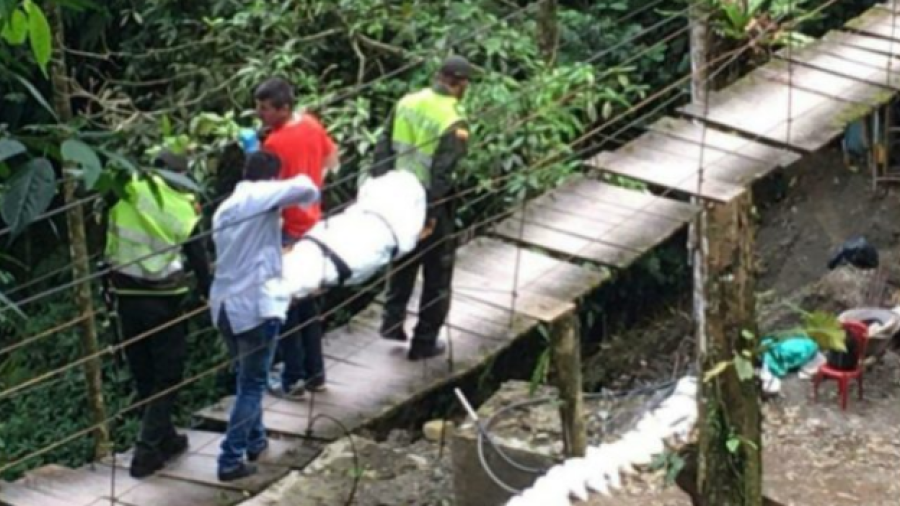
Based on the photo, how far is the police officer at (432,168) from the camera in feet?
16.2

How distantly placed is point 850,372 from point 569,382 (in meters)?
1.83

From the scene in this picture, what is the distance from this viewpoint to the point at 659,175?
5.21 metres

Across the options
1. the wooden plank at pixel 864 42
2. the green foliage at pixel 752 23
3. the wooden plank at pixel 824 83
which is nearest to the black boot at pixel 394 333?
the wooden plank at pixel 824 83

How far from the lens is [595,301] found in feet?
27.5

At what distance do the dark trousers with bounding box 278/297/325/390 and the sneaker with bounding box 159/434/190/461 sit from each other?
1.12ft

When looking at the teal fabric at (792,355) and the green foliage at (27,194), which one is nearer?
the green foliage at (27,194)

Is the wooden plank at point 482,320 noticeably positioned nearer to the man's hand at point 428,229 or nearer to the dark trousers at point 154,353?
the man's hand at point 428,229

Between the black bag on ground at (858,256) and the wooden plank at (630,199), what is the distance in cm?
287

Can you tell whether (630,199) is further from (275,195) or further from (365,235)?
(275,195)

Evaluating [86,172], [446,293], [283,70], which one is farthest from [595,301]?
[86,172]

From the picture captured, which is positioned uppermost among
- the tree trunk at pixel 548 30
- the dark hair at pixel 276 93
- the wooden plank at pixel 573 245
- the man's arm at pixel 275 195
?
the dark hair at pixel 276 93

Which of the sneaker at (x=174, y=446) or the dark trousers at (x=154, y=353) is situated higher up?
the dark trousers at (x=154, y=353)

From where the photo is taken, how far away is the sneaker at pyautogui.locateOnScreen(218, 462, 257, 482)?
4.36 m

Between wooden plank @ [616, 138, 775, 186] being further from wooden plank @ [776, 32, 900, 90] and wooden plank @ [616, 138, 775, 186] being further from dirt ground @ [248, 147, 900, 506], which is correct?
dirt ground @ [248, 147, 900, 506]
